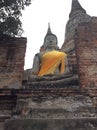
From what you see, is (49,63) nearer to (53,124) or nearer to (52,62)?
(52,62)

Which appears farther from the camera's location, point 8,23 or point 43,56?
point 43,56

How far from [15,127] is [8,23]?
3.60 m

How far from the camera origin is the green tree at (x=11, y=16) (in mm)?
6940

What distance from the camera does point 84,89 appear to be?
5066 mm

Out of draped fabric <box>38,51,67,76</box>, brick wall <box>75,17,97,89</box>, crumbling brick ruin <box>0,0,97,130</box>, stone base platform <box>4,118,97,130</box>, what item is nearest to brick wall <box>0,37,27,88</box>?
crumbling brick ruin <box>0,0,97,130</box>

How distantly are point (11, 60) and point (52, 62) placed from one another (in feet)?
6.83

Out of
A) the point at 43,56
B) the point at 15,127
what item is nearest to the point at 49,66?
A: the point at 43,56

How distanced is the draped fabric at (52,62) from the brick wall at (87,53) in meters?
1.66

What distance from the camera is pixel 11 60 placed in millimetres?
5773

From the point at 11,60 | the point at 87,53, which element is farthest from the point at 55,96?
the point at 11,60

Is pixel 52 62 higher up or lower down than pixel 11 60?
higher up

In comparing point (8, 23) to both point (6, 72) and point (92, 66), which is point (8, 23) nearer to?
point (6, 72)

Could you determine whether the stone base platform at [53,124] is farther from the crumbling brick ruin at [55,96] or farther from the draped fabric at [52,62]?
the draped fabric at [52,62]

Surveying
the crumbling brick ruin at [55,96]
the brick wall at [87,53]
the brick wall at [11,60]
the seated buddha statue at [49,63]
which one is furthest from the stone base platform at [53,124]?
the seated buddha statue at [49,63]
